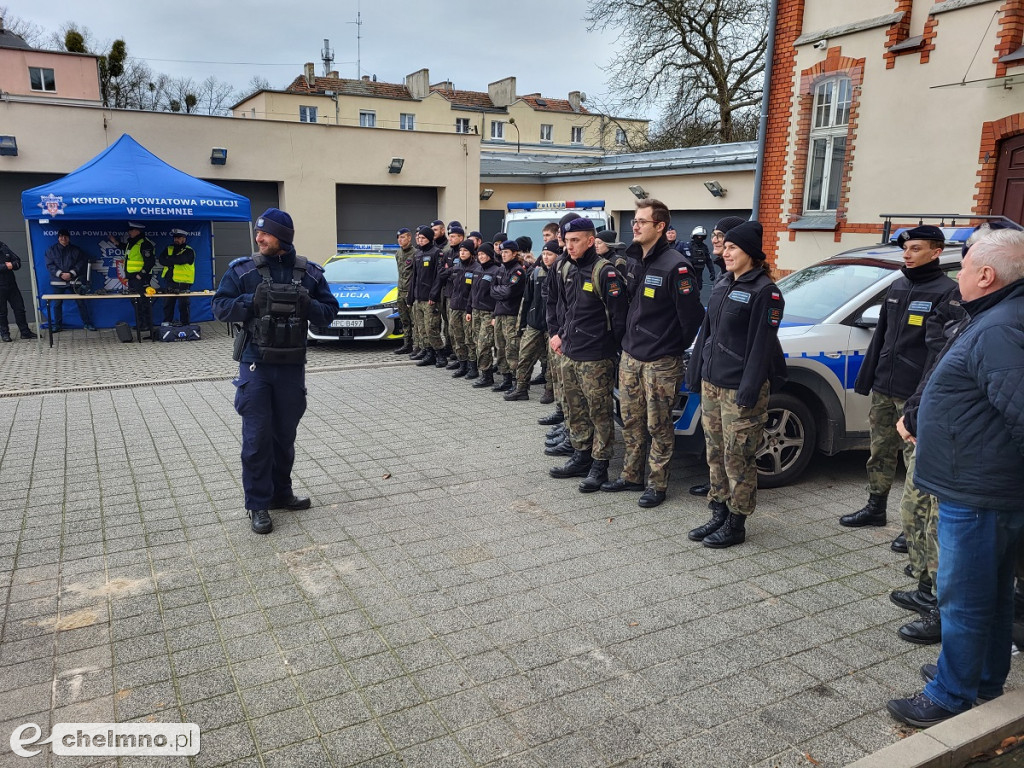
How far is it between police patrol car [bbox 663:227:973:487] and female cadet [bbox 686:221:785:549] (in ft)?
3.16

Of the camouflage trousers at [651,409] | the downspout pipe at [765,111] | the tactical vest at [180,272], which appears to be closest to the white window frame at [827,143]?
the downspout pipe at [765,111]

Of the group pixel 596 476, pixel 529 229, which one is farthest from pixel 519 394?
pixel 529 229

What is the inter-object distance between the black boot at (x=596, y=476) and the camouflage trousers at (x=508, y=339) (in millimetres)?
3325

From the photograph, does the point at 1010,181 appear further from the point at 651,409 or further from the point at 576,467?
the point at 576,467

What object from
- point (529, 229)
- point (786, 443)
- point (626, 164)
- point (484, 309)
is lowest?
point (786, 443)

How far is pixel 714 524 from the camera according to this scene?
4.77m

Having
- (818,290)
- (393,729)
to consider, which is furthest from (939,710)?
(818,290)

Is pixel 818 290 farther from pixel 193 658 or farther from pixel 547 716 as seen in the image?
pixel 193 658

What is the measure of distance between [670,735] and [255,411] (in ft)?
10.3

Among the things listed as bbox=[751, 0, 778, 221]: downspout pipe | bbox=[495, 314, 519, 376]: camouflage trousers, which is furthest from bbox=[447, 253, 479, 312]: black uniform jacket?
bbox=[751, 0, 778, 221]: downspout pipe

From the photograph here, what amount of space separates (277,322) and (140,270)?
10.4 m

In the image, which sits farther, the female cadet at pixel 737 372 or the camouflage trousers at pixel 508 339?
the camouflage trousers at pixel 508 339

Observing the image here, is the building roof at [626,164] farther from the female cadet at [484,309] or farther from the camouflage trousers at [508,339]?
the camouflage trousers at [508,339]

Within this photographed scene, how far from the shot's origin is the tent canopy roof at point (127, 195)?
11898 mm
